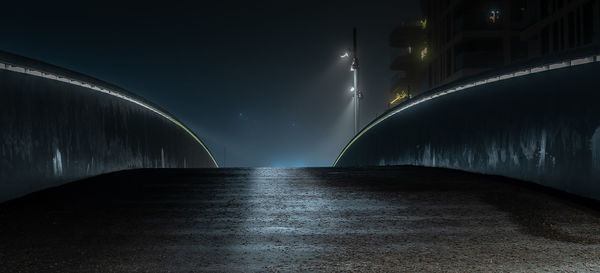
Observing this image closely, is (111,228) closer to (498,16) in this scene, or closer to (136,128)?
(136,128)

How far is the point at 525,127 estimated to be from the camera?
738 centimetres

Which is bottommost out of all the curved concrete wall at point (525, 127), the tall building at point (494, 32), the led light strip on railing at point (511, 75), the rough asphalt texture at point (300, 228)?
the rough asphalt texture at point (300, 228)

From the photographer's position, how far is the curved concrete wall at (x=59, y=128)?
6391 mm

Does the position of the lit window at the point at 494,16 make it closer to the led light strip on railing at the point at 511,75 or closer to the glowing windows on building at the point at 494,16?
the glowing windows on building at the point at 494,16

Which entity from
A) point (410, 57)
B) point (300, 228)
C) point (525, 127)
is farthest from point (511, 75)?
point (410, 57)

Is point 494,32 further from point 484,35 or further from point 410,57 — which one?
point 410,57

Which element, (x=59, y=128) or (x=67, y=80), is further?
(x=67, y=80)

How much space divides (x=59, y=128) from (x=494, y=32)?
122 ft

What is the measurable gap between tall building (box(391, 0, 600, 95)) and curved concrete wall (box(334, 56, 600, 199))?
1665cm

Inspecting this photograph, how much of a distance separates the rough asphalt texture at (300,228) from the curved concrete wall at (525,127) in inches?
16.7

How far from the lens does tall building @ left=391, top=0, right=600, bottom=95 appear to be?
28.4 m

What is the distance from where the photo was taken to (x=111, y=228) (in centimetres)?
509

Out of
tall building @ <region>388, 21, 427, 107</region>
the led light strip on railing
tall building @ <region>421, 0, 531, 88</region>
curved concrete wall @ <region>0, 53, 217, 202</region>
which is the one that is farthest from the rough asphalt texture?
tall building @ <region>388, 21, 427, 107</region>

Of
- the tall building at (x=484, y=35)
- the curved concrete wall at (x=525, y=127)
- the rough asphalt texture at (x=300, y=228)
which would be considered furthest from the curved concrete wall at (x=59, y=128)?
the tall building at (x=484, y=35)
